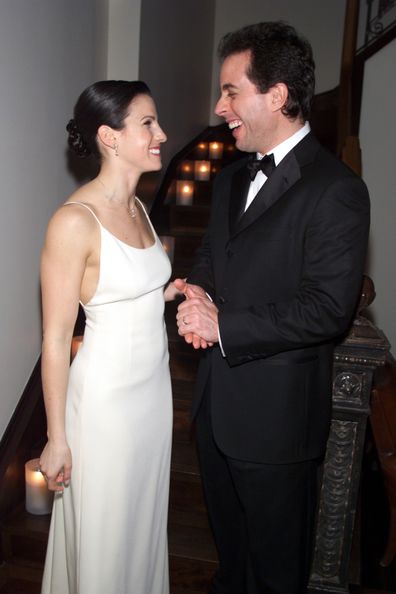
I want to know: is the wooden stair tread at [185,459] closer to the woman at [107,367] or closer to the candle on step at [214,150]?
the woman at [107,367]

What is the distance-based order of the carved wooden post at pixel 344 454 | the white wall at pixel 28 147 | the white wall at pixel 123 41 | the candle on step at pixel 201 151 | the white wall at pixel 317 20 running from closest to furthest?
1. the carved wooden post at pixel 344 454
2. the white wall at pixel 28 147
3. the white wall at pixel 123 41
4. the candle on step at pixel 201 151
5. the white wall at pixel 317 20

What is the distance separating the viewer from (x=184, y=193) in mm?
4945

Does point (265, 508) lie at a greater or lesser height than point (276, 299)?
lesser

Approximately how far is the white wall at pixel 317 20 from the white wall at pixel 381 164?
2.52 meters

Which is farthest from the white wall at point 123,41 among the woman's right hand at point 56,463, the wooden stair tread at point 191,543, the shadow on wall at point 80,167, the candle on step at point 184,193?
the wooden stair tread at point 191,543

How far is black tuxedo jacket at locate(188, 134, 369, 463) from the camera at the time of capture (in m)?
1.67

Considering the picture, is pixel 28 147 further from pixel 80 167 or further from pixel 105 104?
pixel 105 104

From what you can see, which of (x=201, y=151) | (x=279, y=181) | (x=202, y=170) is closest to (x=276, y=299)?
(x=279, y=181)

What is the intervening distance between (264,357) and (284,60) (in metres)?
0.97

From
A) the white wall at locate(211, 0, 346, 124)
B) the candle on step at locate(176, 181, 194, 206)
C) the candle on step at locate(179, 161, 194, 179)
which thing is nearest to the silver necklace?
the candle on step at locate(176, 181, 194, 206)

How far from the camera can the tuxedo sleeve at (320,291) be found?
1.65m

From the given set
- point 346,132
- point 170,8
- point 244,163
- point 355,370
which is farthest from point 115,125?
point 170,8

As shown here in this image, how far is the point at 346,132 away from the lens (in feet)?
11.8

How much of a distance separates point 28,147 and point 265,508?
189 cm
